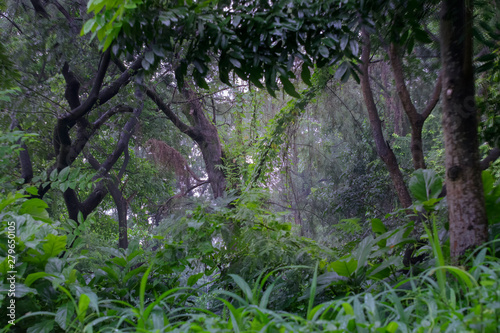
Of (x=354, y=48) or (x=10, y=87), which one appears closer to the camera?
(x=354, y=48)

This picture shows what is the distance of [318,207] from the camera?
32.6 ft

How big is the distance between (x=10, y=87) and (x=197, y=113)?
12.4 feet

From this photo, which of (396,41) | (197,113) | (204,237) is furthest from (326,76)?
(197,113)

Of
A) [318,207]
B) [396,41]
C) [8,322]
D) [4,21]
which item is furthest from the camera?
[318,207]

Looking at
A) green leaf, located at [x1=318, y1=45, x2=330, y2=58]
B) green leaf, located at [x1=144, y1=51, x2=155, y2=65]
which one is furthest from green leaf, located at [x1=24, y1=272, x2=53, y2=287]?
green leaf, located at [x1=318, y1=45, x2=330, y2=58]

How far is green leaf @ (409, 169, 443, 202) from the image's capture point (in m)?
1.58

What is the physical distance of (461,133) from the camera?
4.65ft

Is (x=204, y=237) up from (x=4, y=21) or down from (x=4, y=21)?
down

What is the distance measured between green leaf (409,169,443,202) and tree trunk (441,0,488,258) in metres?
0.16

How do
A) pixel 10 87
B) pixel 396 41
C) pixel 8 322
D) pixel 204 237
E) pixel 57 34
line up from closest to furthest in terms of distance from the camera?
pixel 8 322
pixel 396 41
pixel 204 237
pixel 10 87
pixel 57 34

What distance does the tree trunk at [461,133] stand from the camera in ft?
4.41

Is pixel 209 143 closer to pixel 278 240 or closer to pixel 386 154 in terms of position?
pixel 386 154

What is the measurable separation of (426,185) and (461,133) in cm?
31

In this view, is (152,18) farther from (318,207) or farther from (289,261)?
(318,207)
